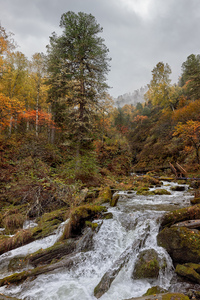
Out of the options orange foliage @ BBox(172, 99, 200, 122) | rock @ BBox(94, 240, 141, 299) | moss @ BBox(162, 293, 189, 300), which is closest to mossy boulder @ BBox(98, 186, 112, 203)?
rock @ BBox(94, 240, 141, 299)

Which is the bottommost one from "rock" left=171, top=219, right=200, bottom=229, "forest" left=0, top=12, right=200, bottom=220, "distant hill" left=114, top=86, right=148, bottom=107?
"rock" left=171, top=219, right=200, bottom=229

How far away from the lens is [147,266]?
402 cm

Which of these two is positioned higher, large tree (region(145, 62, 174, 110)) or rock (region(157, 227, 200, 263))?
large tree (region(145, 62, 174, 110))

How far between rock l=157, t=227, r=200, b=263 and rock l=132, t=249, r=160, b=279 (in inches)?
19.0

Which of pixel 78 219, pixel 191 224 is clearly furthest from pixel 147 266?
pixel 78 219

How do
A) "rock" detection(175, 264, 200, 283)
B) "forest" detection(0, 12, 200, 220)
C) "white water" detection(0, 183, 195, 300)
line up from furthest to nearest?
"forest" detection(0, 12, 200, 220) → "white water" detection(0, 183, 195, 300) → "rock" detection(175, 264, 200, 283)

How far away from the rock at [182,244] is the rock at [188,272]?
29 cm

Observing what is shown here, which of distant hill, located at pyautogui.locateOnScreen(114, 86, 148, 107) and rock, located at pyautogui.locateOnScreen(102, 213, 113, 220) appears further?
distant hill, located at pyautogui.locateOnScreen(114, 86, 148, 107)

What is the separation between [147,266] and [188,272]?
102 centimetres

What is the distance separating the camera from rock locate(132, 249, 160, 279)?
393 centimetres

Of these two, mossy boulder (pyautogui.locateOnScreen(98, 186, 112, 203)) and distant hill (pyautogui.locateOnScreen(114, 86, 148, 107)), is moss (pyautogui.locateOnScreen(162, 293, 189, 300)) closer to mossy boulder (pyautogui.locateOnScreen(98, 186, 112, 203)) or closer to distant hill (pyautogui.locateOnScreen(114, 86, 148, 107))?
mossy boulder (pyautogui.locateOnScreen(98, 186, 112, 203))

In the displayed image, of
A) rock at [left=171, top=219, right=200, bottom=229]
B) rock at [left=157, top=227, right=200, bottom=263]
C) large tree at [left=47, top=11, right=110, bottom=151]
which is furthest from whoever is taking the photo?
large tree at [left=47, top=11, right=110, bottom=151]

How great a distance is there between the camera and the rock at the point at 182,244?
3.87 metres

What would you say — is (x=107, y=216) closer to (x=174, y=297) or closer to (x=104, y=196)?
(x=104, y=196)
